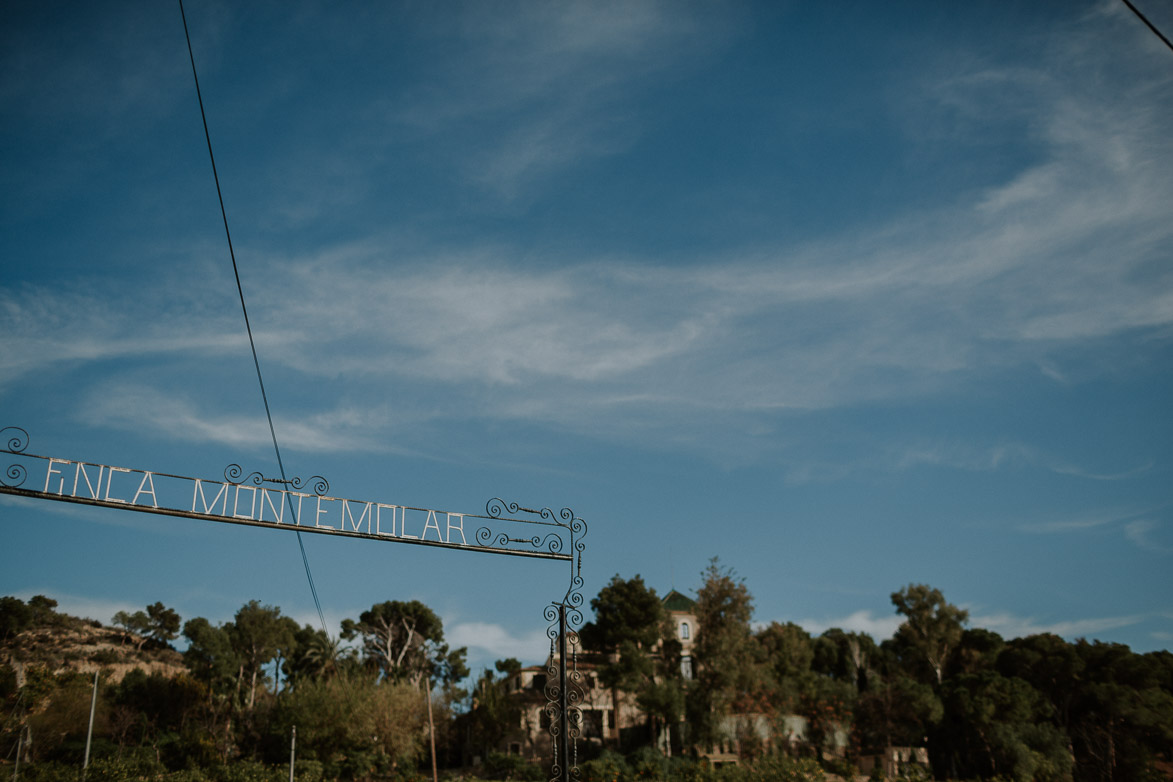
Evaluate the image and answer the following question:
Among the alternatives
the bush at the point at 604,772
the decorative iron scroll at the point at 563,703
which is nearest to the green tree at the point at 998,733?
the bush at the point at 604,772

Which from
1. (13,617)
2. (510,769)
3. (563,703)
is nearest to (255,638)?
(13,617)

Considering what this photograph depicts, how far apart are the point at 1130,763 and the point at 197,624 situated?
2088 inches

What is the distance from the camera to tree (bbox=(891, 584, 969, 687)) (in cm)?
4872

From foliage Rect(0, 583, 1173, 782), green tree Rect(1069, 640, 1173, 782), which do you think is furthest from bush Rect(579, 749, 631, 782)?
green tree Rect(1069, 640, 1173, 782)

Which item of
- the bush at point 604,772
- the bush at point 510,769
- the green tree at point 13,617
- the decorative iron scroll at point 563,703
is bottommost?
the bush at point 510,769

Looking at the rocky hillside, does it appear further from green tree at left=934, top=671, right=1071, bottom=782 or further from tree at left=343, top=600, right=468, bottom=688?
green tree at left=934, top=671, right=1071, bottom=782

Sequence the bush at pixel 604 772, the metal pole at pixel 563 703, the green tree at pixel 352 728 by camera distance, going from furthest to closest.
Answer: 1. the green tree at pixel 352 728
2. the bush at pixel 604 772
3. the metal pole at pixel 563 703

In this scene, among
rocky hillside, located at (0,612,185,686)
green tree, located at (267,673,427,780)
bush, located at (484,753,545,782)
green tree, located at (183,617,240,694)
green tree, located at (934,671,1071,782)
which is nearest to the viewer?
bush, located at (484,753,545,782)

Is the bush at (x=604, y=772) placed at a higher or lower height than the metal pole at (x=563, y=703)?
lower

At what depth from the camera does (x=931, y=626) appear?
49.3m

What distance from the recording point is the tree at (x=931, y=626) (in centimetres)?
4872

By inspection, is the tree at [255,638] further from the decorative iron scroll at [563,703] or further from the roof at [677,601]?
the decorative iron scroll at [563,703]

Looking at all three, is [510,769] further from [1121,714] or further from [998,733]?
[1121,714]

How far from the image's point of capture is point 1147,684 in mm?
37500
